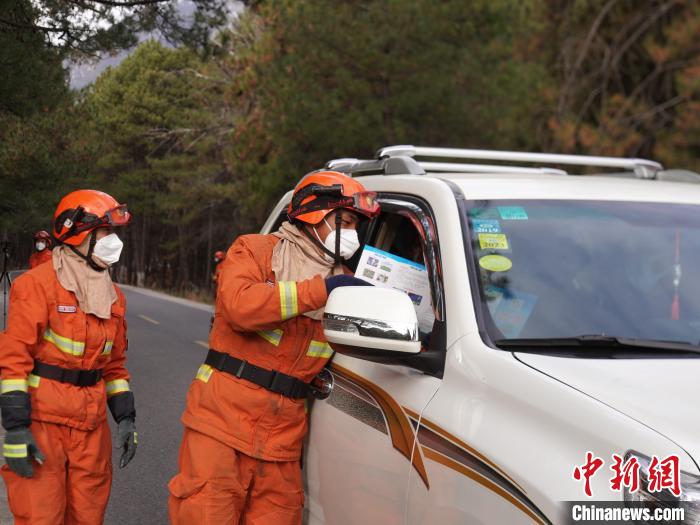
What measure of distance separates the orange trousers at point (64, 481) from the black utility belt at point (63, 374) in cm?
19

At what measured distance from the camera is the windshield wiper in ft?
9.87

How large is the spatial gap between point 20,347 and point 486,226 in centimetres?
196

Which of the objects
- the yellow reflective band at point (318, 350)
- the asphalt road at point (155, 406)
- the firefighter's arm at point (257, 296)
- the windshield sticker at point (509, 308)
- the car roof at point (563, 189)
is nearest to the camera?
the windshield sticker at point (509, 308)

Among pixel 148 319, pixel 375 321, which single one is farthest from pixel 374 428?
pixel 148 319

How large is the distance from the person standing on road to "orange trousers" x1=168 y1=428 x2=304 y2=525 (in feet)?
1.91

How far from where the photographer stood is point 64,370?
14.2ft

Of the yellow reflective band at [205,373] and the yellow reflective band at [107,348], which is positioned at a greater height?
the yellow reflective band at [107,348]

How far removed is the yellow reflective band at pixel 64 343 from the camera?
14.1ft

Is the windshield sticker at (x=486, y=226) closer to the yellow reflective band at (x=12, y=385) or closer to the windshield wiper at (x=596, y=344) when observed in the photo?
Result: the windshield wiper at (x=596, y=344)

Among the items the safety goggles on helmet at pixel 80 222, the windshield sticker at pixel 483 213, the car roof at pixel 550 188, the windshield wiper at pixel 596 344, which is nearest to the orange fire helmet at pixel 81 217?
the safety goggles on helmet at pixel 80 222

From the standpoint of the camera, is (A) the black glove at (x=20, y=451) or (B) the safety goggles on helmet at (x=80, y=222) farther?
(B) the safety goggles on helmet at (x=80, y=222)

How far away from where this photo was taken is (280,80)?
23.6 m

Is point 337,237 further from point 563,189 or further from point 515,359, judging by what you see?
point 515,359

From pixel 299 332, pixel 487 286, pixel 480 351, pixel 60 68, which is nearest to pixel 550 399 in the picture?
pixel 480 351
